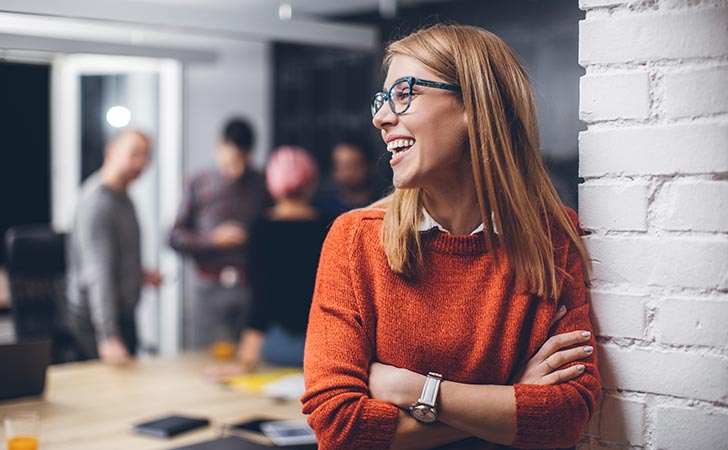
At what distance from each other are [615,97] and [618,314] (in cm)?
36

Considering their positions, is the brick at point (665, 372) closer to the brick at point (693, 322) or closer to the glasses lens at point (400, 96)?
Result: the brick at point (693, 322)

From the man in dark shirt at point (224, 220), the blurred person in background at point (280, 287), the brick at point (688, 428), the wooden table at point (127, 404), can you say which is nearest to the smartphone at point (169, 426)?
the wooden table at point (127, 404)

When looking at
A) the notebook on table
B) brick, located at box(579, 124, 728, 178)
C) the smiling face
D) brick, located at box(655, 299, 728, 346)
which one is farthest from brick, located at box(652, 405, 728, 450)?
the notebook on table

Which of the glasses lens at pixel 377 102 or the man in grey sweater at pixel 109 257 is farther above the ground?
the glasses lens at pixel 377 102

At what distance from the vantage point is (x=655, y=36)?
1.29 meters

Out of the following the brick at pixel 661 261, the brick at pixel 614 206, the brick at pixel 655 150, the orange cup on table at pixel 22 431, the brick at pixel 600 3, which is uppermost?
the brick at pixel 600 3

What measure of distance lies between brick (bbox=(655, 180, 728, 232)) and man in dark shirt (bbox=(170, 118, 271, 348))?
372 centimetres

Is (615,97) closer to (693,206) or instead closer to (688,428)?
(693,206)

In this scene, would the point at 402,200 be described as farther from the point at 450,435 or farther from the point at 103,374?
the point at 103,374

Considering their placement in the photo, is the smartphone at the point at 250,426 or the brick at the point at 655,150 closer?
the brick at the point at 655,150

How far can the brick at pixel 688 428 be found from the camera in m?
1.26

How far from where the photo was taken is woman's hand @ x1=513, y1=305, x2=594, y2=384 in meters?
1.37

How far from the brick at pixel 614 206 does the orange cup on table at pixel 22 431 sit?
1362 mm

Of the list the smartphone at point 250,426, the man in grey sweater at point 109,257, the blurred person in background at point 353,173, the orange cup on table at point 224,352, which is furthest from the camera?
the blurred person in background at point 353,173
